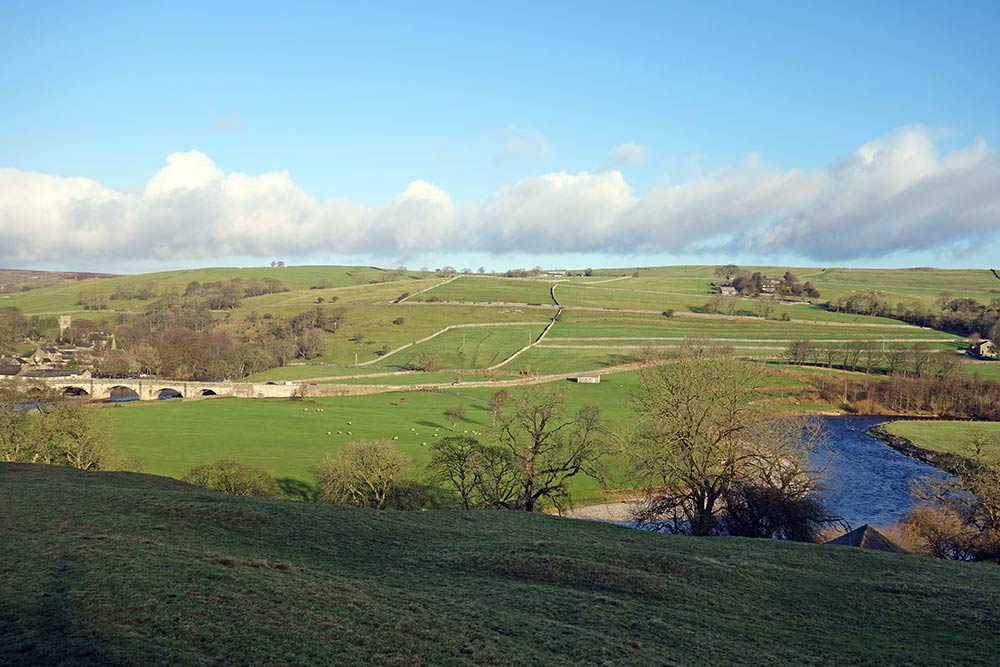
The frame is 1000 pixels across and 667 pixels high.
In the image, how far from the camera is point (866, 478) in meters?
66.1

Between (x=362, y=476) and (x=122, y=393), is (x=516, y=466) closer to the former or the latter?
(x=362, y=476)

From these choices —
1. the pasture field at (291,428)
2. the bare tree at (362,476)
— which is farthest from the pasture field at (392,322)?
the bare tree at (362,476)

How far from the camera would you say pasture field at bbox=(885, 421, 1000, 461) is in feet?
257

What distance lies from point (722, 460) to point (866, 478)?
2897cm

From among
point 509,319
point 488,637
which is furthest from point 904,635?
point 509,319

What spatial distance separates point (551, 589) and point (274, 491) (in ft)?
114

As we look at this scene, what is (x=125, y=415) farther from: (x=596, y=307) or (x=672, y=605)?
(x=596, y=307)

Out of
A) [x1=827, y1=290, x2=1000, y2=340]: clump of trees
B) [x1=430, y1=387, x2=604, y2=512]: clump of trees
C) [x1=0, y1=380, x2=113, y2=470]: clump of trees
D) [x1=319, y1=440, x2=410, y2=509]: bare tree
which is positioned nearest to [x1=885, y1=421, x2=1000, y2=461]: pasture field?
[x1=430, y1=387, x2=604, y2=512]: clump of trees

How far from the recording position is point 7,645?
13.6 m

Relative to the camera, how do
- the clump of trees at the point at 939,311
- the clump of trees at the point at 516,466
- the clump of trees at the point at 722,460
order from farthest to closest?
the clump of trees at the point at 939,311 → the clump of trees at the point at 516,466 → the clump of trees at the point at 722,460

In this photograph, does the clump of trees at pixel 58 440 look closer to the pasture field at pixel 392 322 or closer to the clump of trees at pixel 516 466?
the clump of trees at pixel 516 466

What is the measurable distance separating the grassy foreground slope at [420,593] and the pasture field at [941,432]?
53838 millimetres

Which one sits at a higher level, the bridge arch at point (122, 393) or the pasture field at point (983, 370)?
the pasture field at point (983, 370)

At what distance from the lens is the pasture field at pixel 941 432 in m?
78.3
